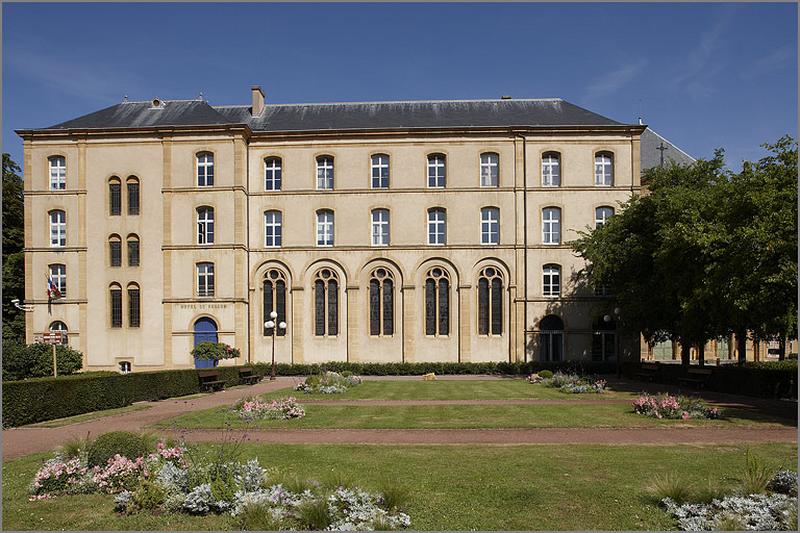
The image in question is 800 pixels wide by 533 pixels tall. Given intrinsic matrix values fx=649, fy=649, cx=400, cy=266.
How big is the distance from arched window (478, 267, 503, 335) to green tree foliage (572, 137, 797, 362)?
5.75m

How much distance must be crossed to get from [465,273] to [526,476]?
3144 cm

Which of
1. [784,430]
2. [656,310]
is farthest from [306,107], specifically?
[784,430]

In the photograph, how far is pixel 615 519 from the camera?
348 inches

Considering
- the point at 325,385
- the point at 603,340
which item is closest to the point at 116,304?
the point at 325,385

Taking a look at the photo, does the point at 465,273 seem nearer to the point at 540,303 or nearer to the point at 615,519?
the point at 540,303

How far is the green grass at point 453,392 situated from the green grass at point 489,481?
36.3ft

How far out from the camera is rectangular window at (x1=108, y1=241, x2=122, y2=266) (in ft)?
137

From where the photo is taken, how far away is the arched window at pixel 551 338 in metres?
42.4

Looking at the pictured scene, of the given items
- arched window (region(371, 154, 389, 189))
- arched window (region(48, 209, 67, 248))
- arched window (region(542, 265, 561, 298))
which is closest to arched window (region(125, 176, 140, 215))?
arched window (region(48, 209, 67, 248))

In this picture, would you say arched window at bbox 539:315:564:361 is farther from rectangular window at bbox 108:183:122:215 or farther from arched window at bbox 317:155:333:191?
rectangular window at bbox 108:183:122:215

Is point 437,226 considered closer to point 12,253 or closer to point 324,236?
point 324,236

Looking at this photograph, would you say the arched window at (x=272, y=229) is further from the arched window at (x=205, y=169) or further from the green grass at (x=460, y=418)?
the green grass at (x=460, y=418)

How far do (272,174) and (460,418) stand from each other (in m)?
28.6

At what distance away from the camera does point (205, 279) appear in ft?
137
